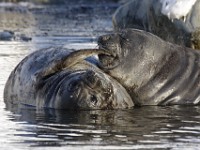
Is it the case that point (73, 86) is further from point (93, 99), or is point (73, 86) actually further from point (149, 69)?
point (149, 69)

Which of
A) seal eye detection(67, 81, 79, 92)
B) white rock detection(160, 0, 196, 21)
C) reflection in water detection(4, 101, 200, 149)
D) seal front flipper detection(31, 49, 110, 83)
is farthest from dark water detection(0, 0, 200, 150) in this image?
white rock detection(160, 0, 196, 21)

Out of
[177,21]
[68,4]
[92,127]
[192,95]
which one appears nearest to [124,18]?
[177,21]

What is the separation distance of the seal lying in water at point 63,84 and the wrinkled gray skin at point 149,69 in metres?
0.29

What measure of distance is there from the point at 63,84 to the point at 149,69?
5.00 ft

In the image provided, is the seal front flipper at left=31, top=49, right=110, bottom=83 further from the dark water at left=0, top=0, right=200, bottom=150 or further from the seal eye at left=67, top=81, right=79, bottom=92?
the seal eye at left=67, top=81, right=79, bottom=92

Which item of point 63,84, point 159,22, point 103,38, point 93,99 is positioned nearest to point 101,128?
point 93,99

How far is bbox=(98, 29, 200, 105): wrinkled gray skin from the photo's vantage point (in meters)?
10.2

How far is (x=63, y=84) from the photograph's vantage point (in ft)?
30.5

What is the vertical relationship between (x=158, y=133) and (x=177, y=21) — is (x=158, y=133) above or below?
below

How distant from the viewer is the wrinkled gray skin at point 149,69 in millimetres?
10227

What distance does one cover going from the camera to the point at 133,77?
10258mm

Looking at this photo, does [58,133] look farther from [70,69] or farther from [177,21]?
[177,21]

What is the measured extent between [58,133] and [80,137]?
1.08ft

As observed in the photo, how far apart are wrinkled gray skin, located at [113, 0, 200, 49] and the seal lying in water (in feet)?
14.4
